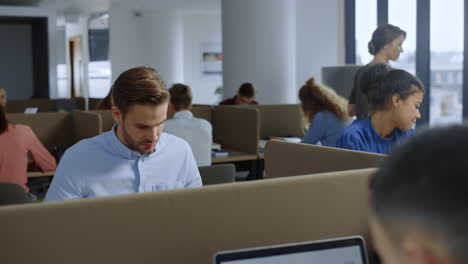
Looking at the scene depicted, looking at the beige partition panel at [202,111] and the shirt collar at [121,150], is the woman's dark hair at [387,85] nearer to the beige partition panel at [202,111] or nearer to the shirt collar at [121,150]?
the shirt collar at [121,150]

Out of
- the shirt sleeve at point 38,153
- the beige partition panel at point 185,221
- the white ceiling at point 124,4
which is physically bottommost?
the shirt sleeve at point 38,153

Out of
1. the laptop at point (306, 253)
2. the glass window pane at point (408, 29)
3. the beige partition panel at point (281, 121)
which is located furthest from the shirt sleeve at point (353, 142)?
the glass window pane at point (408, 29)

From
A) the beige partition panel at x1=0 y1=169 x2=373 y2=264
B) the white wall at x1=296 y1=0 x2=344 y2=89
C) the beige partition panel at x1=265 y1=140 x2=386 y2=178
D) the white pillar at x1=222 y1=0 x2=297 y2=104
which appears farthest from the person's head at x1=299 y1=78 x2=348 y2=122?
the white wall at x1=296 y1=0 x2=344 y2=89

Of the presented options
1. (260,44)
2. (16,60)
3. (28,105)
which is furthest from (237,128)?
(16,60)

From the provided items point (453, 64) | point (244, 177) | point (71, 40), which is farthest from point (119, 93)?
point (71, 40)

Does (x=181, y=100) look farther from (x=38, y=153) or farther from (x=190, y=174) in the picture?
(x=190, y=174)

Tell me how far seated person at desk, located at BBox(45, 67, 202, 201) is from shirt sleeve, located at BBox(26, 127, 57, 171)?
73.5 inches

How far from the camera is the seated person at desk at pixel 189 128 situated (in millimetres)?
3410

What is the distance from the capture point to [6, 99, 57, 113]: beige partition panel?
21.8 feet

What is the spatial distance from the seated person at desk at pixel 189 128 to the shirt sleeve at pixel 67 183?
1.74 m

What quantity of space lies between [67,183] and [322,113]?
2.09 m

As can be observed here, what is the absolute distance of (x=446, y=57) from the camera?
5.46 metres

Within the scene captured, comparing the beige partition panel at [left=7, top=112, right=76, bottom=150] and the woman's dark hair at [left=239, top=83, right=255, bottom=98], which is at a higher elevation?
the woman's dark hair at [left=239, top=83, right=255, bottom=98]

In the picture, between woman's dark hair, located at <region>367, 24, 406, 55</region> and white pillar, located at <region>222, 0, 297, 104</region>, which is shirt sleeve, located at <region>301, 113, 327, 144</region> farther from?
white pillar, located at <region>222, 0, 297, 104</region>
